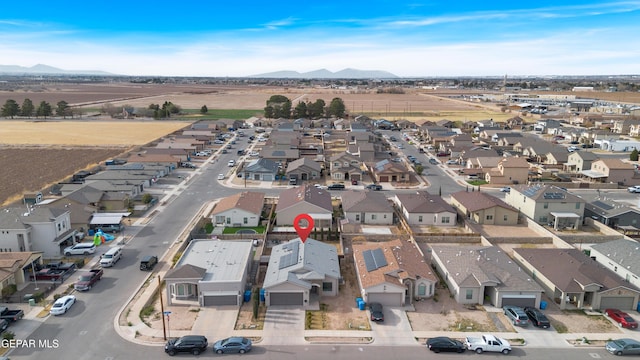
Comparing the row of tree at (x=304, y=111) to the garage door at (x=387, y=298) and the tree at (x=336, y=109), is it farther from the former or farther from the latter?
the garage door at (x=387, y=298)

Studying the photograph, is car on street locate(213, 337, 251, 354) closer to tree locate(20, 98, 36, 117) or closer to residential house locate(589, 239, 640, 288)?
residential house locate(589, 239, 640, 288)

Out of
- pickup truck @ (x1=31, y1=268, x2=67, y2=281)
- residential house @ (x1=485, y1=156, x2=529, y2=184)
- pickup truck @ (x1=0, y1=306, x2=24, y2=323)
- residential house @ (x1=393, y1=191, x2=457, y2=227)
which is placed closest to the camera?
pickup truck @ (x1=0, y1=306, x2=24, y2=323)

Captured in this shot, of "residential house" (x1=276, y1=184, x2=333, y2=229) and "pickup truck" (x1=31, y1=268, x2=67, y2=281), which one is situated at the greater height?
"residential house" (x1=276, y1=184, x2=333, y2=229)

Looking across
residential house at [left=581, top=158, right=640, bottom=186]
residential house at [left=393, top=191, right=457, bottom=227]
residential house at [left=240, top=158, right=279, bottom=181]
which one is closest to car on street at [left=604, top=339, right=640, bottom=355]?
residential house at [left=393, top=191, right=457, bottom=227]

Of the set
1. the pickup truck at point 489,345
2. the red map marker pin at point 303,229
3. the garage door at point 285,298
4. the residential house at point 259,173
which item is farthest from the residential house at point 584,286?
the residential house at point 259,173

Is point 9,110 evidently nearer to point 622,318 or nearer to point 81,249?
point 81,249

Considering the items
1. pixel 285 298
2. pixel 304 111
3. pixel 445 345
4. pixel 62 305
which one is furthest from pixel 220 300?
pixel 304 111
